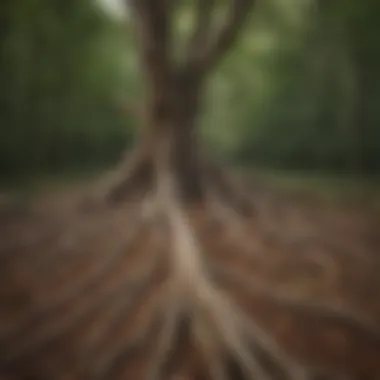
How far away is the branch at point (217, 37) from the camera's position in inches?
57.6

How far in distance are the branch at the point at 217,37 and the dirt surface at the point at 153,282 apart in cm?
33

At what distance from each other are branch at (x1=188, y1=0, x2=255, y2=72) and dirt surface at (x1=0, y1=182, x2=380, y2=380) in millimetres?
326

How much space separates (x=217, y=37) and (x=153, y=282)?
559mm

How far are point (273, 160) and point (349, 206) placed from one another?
0.19m

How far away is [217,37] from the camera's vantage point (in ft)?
4.80

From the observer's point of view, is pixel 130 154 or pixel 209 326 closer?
pixel 209 326

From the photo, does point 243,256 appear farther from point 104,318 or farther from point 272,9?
point 272,9

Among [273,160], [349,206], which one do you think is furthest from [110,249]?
[349,206]

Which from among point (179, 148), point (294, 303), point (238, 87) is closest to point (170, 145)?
point (179, 148)

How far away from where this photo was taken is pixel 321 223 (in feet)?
4.68

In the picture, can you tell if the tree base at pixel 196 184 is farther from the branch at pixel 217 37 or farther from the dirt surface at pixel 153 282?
the branch at pixel 217 37

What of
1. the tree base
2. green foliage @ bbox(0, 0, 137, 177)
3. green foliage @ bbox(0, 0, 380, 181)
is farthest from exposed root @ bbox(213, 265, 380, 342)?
green foliage @ bbox(0, 0, 137, 177)

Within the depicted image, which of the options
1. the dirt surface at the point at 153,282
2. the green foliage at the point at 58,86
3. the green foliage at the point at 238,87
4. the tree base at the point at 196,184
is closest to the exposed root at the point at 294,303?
the dirt surface at the point at 153,282

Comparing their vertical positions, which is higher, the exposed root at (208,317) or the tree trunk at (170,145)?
the tree trunk at (170,145)
